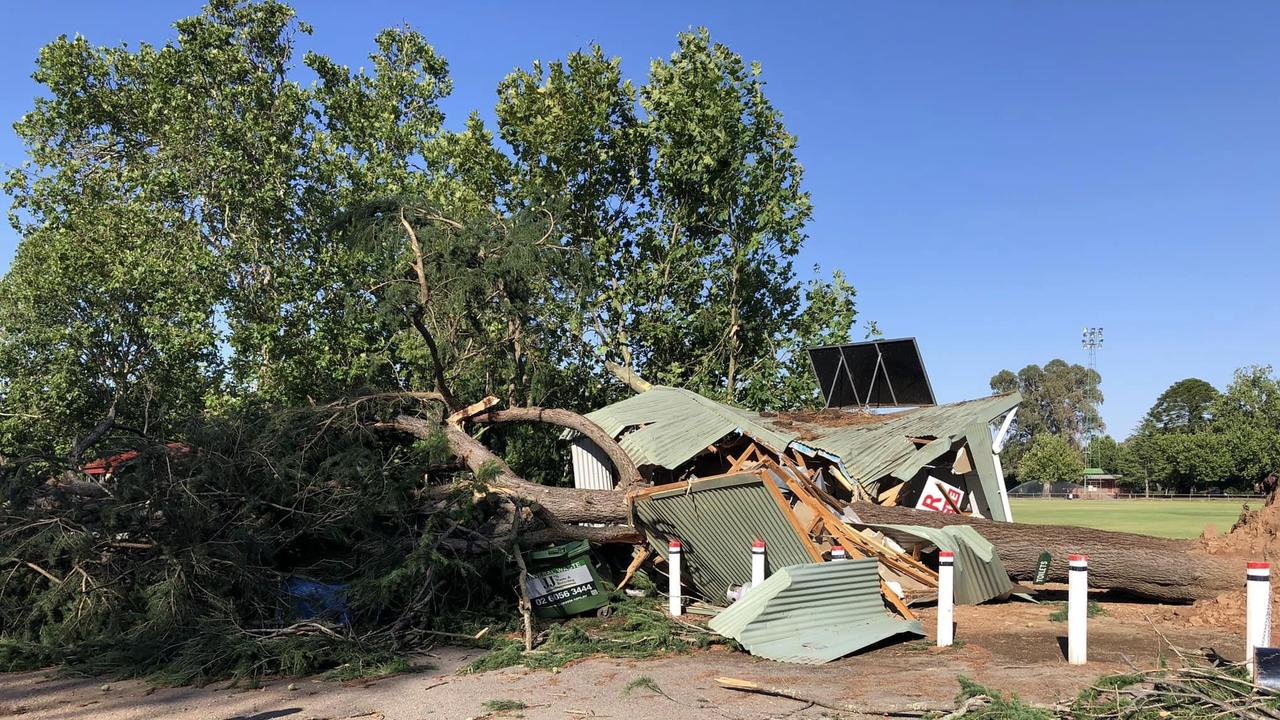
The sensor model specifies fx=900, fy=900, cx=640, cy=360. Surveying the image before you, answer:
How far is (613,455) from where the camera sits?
12242 mm

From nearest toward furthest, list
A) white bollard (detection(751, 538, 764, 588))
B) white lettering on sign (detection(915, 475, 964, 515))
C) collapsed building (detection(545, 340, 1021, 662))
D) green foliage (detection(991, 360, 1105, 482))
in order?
collapsed building (detection(545, 340, 1021, 662)) < white bollard (detection(751, 538, 764, 588)) < white lettering on sign (detection(915, 475, 964, 515)) < green foliage (detection(991, 360, 1105, 482))

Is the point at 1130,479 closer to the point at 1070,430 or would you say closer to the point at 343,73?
the point at 1070,430

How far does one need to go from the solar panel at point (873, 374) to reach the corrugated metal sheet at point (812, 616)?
9207 millimetres

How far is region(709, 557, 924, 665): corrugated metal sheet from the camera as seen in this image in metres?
7.27

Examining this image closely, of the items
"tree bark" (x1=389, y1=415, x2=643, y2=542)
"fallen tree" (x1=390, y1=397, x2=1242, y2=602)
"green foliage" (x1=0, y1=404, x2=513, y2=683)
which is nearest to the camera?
"green foliage" (x1=0, y1=404, x2=513, y2=683)

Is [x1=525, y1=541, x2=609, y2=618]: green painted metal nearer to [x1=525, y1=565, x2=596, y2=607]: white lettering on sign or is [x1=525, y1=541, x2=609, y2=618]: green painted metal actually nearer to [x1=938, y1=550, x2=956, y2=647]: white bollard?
[x1=525, y1=565, x2=596, y2=607]: white lettering on sign

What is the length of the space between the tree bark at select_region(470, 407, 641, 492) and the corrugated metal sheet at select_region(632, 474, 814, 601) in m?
1.59

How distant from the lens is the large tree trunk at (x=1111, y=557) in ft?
31.2

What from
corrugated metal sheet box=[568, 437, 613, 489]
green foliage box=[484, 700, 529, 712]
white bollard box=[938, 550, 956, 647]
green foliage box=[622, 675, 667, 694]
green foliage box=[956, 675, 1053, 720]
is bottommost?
green foliage box=[484, 700, 529, 712]

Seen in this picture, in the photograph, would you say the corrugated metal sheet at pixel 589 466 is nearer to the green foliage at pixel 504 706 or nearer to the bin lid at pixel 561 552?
the bin lid at pixel 561 552

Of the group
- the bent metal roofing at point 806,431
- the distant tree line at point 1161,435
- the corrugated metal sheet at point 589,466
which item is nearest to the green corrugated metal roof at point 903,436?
the bent metal roofing at point 806,431

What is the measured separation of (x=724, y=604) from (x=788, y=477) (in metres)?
1.55

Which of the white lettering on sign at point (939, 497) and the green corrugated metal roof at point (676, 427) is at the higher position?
the green corrugated metal roof at point (676, 427)

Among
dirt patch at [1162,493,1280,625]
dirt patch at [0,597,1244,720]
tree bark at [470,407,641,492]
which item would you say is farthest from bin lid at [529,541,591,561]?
dirt patch at [1162,493,1280,625]
